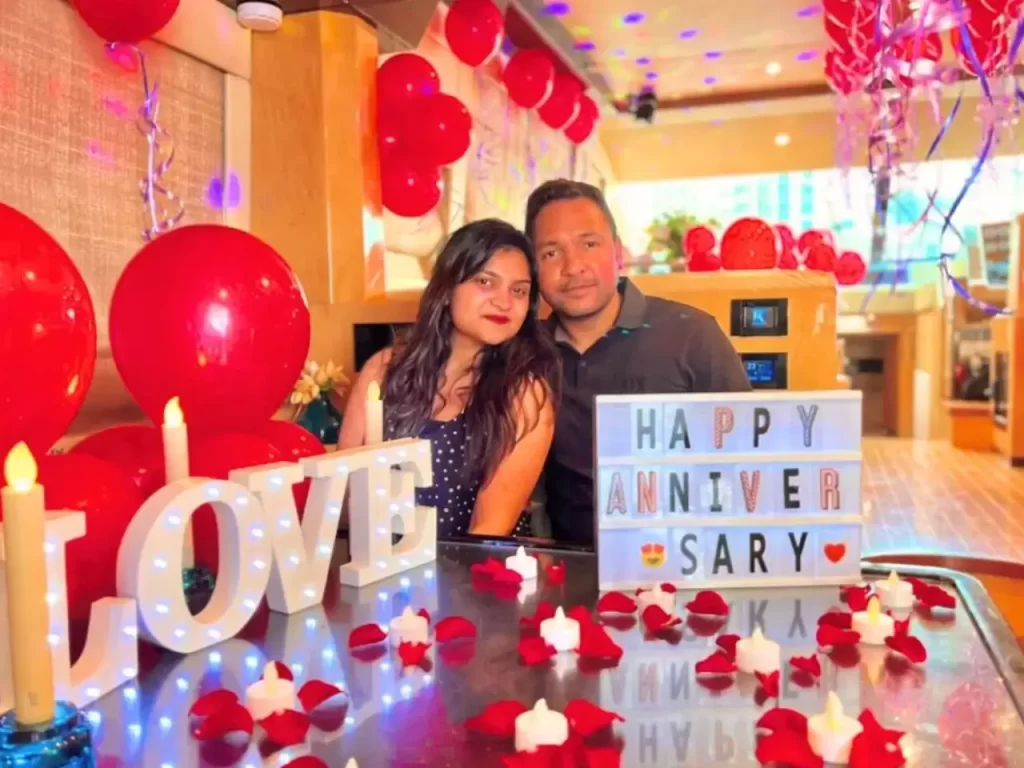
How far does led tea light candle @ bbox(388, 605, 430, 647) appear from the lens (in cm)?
79

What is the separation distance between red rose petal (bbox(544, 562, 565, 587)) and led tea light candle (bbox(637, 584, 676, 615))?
113 millimetres

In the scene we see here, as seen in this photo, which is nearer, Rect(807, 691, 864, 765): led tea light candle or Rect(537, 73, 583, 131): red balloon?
Rect(807, 691, 864, 765): led tea light candle

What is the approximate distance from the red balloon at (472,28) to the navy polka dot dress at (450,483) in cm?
177

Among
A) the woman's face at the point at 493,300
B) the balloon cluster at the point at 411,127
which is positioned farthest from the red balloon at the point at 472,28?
the woman's face at the point at 493,300

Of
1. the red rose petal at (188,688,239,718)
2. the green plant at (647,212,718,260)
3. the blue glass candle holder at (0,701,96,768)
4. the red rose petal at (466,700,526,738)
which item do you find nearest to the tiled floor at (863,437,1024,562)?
the green plant at (647,212,718,260)

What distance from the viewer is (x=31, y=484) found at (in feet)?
1.61

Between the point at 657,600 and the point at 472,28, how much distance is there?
2359mm

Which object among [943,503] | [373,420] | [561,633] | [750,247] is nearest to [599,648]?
[561,633]

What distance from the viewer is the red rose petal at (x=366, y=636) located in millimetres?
805

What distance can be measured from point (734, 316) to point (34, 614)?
2075 millimetres

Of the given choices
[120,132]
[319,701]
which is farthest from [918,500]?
[319,701]

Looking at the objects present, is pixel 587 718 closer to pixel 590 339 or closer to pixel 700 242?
pixel 590 339

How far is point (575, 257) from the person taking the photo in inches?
67.2

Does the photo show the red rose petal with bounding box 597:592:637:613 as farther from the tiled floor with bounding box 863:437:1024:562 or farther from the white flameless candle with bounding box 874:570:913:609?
the tiled floor with bounding box 863:437:1024:562
